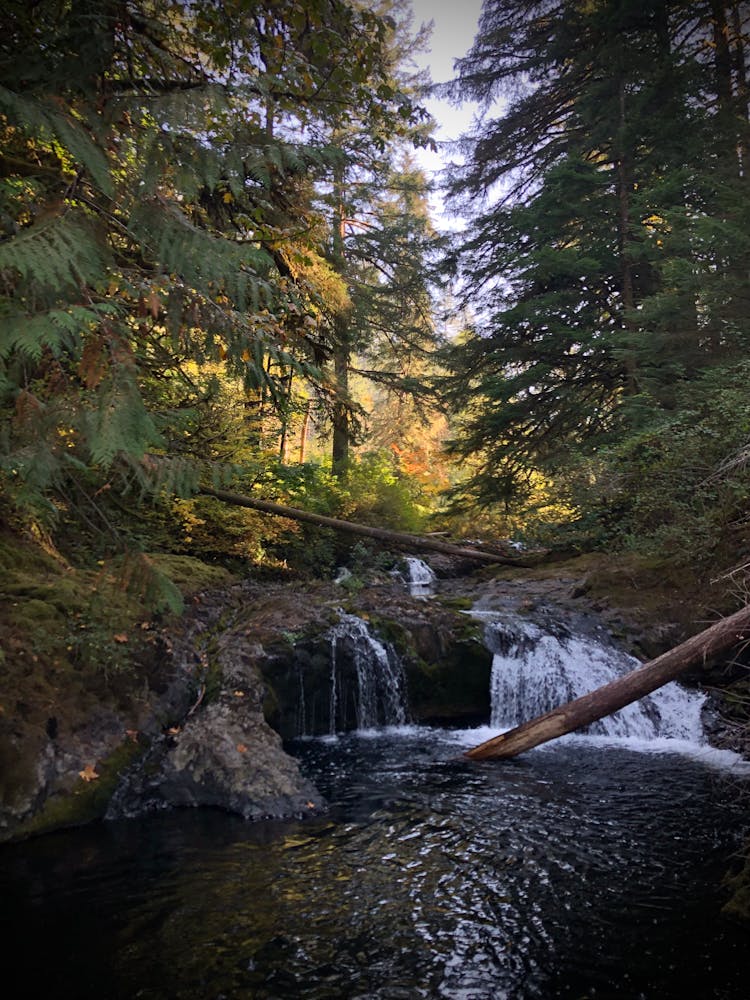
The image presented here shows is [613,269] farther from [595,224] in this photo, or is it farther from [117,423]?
[117,423]

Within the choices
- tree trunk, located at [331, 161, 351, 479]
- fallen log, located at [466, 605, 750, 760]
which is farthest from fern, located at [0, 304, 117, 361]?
tree trunk, located at [331, 161, 351, 479]

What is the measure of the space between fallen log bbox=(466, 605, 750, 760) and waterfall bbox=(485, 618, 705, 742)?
2772mm

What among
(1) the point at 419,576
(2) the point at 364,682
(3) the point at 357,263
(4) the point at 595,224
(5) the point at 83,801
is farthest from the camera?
(3) the point at 357,263

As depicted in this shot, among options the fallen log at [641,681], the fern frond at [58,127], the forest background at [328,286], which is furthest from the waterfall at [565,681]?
the fern frond at [58,127]

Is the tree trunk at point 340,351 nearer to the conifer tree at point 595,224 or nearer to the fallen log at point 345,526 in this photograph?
the fallen log at point 345,526

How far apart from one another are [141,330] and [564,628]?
24.8 feet

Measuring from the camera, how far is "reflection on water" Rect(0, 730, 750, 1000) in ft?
11.3

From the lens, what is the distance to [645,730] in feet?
26.4

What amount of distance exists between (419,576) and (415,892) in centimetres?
1040

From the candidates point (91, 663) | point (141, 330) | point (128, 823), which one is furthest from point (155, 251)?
point (128, 823)

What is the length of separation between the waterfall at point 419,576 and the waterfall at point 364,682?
4.28 m

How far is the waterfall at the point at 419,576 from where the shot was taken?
1361 centimetres

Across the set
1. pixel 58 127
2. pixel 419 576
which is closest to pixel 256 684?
pixel 58 127

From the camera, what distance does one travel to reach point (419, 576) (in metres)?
14.6
